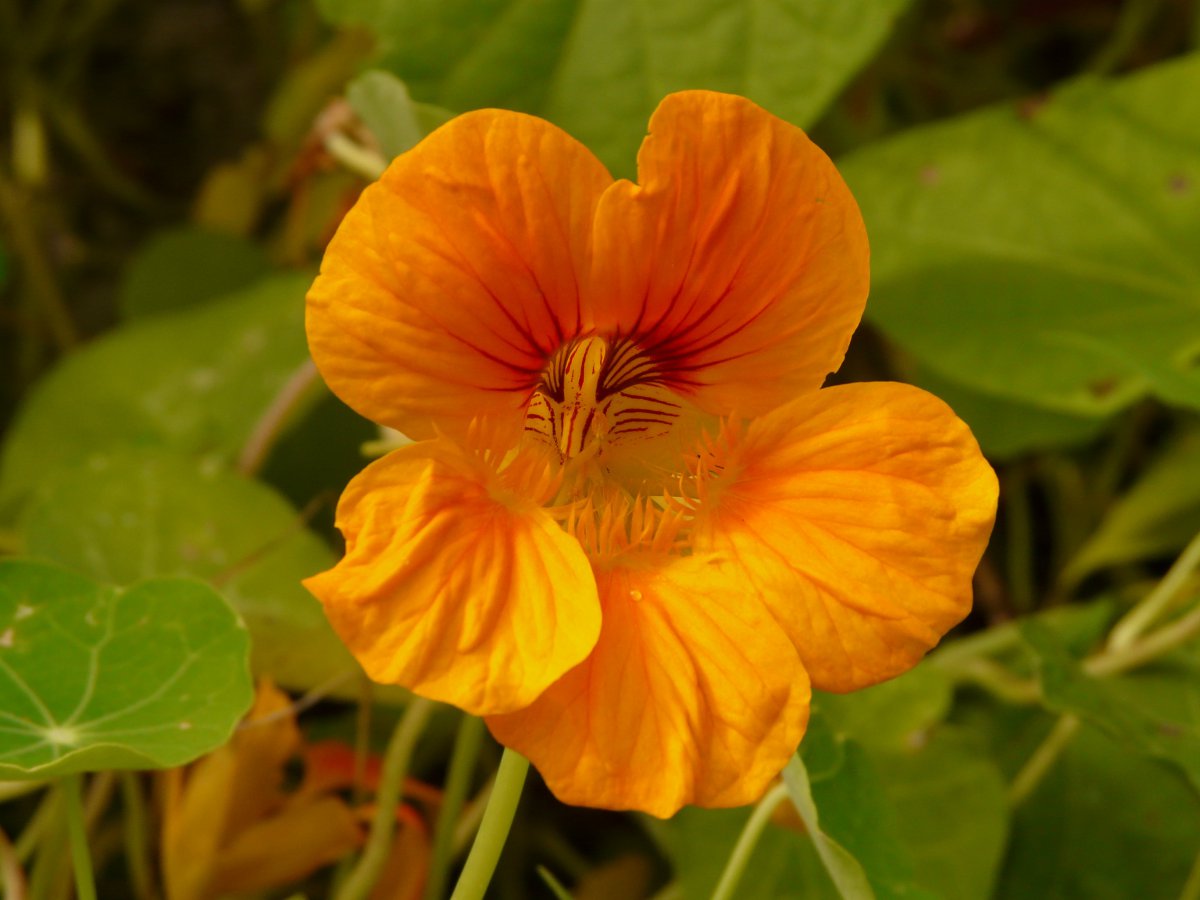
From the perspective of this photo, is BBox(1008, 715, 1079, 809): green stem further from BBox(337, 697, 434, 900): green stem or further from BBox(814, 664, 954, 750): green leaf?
BBox(337, 697, 434, 900): green stem

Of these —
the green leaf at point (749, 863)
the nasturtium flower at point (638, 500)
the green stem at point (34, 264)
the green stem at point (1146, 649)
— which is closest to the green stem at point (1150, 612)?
the green stem at point (1146, 649)

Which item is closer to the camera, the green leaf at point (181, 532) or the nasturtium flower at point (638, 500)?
the nasturtium flower at point (638, 500)

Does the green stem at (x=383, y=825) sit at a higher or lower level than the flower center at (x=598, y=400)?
lower

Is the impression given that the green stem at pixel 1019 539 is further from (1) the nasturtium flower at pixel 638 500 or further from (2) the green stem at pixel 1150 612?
(1) the nasturtium flower at pixel 638 500

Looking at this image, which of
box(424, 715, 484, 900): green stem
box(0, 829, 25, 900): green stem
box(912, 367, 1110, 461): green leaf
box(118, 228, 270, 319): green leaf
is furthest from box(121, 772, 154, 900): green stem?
box(912, 367, 1110, 461): green leaf

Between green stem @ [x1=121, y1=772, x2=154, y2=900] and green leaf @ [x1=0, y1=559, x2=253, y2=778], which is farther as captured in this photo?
green stem @ [x1=121, y1=772, x2=154, y2=900]

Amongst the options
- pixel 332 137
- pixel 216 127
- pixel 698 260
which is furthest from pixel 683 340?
pixel 216 127

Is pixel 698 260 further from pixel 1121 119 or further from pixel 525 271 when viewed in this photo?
pixel 1121 119
